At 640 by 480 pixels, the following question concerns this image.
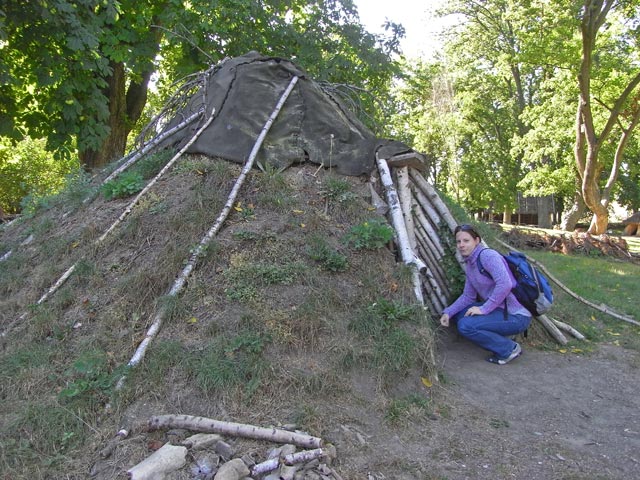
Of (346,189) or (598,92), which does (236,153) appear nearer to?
(346,189)

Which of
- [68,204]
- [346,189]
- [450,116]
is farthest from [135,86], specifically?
[450,116]

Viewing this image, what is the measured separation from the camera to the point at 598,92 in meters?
17.2

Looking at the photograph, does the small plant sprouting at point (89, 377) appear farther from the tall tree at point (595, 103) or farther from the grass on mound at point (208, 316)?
the tall tree at point (595, 103)

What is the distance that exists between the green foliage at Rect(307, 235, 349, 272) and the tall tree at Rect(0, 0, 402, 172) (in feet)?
12.2

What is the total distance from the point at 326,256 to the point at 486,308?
159 cm

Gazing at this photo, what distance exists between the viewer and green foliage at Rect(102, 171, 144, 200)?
5418mm

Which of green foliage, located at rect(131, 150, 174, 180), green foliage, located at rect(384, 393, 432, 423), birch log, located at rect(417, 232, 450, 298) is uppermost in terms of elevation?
green foliage, located at rect(131, 150, 174, 180)

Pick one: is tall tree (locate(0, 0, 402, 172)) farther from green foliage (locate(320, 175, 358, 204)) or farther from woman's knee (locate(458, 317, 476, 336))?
woman's knee (locate(458, 317, 476, 336))

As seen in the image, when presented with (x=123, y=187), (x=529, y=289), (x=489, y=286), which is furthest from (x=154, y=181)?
(x=529, y=289)

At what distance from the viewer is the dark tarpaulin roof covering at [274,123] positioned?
5711 millimetres

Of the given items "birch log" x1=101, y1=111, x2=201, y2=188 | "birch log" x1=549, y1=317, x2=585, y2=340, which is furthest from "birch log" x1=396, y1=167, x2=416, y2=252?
"birch log" x1=101, y1=111, x2=201, y2=188

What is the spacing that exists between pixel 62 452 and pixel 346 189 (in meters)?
3.61

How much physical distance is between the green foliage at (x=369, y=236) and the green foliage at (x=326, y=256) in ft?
0.83

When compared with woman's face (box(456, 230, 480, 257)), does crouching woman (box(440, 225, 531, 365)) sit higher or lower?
lower
